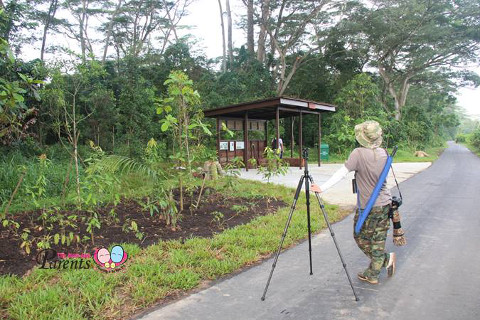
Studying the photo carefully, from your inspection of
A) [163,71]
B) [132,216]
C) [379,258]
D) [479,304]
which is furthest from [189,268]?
[163,71]

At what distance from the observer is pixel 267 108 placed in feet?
45.5

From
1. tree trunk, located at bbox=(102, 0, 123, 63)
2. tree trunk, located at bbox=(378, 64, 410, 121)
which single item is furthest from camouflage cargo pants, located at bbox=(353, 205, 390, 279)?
tree trunk, located at bbox=(102, 0, 123, 63)

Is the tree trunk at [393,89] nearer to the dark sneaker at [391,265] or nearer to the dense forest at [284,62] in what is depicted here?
the dense forest at [284,62]

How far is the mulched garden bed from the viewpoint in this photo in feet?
12.2

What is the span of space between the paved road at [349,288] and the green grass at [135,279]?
0.69 ft

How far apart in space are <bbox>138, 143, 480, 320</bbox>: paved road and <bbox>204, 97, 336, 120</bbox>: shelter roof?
8435 mm

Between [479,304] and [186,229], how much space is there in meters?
3.44

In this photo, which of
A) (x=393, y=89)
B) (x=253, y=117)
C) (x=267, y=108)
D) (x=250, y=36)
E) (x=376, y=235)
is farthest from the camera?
(x=393, y=89)

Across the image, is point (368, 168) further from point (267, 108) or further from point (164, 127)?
point (267, 108)

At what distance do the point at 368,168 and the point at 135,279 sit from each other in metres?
2.44

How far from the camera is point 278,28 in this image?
23.8 m

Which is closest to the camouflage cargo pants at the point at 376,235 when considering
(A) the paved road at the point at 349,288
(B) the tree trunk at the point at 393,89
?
(A) the paved road at the point at 349,288

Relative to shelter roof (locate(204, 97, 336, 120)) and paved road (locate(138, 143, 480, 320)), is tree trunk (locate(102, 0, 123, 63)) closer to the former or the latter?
shelter roof (locate(204, 97, 336, 120))

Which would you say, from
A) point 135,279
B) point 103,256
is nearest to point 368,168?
point 135,279
